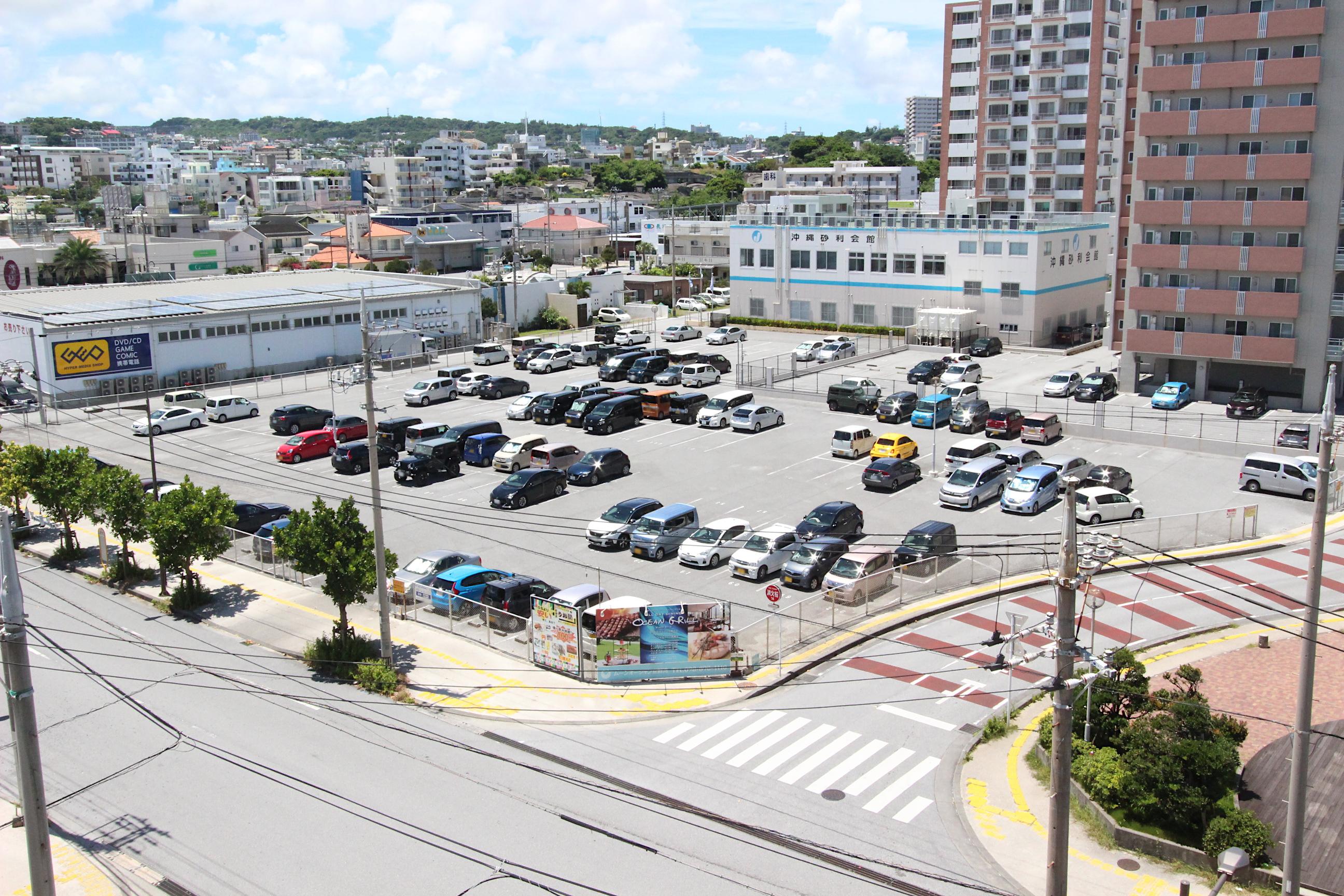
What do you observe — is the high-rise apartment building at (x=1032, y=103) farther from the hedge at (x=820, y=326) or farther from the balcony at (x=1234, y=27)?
the balcony at (x=1234, y=27)

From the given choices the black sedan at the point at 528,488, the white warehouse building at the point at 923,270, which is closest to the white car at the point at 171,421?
the black sedan at the point at 528,488

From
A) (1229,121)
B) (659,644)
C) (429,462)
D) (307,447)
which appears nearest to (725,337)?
(1229,121)

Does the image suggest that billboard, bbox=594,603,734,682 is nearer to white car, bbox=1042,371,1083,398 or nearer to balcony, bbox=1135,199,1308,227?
white car, bbox=1042,371,1083,398

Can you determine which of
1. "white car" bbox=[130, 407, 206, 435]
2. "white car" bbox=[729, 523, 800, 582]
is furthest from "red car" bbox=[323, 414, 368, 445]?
"white car" bbox=[729, 523, 800, 582]

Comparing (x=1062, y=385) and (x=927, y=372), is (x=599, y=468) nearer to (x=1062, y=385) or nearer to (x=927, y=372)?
(x=927, y=372)

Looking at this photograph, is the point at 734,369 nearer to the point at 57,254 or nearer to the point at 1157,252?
the point at 1157,252

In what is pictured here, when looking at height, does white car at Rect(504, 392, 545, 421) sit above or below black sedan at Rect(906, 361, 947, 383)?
below
